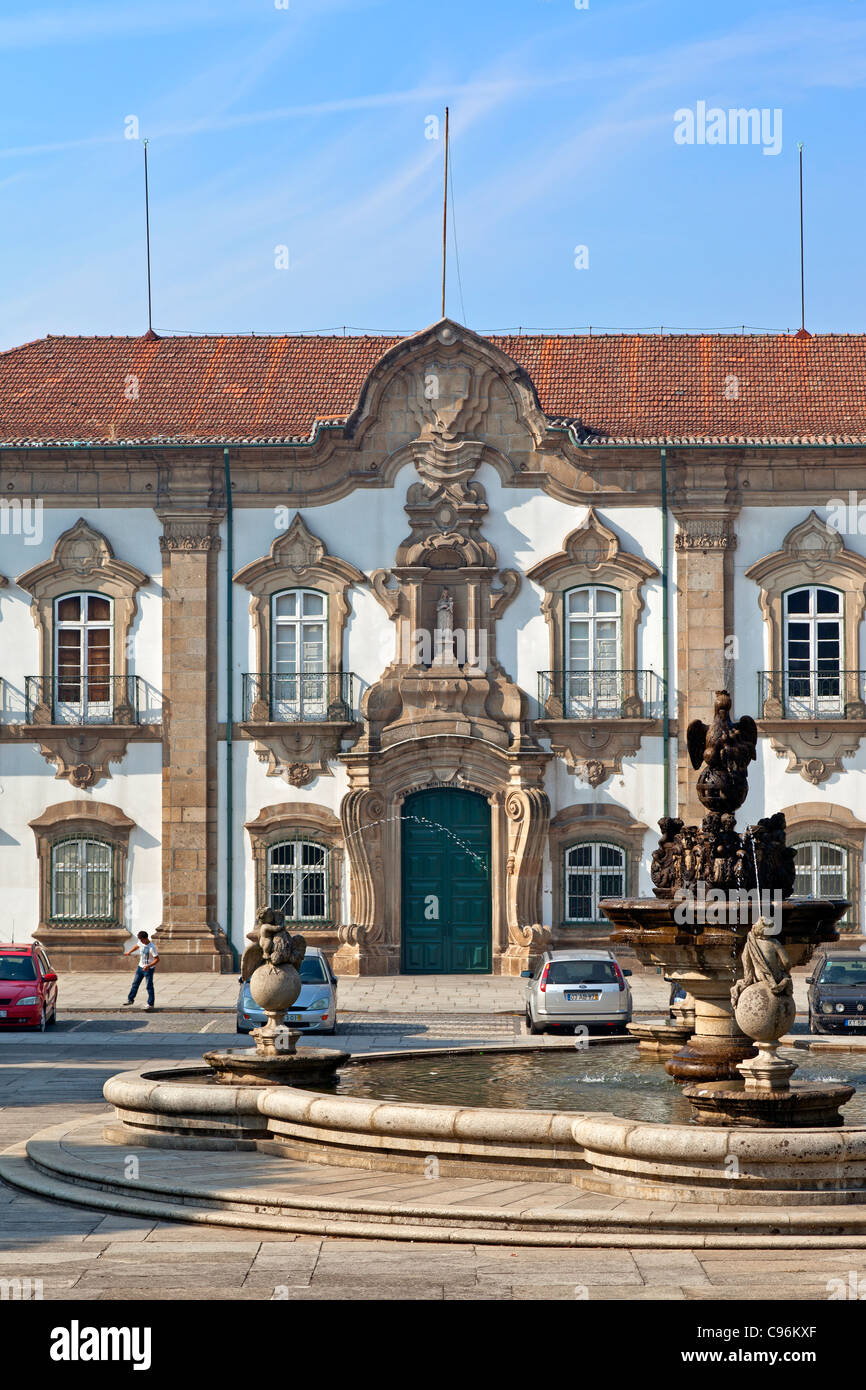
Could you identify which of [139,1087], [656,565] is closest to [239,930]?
[656,565]

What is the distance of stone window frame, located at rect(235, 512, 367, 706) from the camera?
3794 cm

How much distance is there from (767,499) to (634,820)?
676cm

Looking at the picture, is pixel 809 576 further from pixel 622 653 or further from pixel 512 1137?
pixel 512 1137

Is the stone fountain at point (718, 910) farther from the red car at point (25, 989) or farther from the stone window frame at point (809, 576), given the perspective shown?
the stone window frame at point (809, 576)

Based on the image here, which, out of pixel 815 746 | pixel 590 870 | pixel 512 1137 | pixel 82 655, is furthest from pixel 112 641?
pixel 512 1137

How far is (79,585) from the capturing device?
38.2m

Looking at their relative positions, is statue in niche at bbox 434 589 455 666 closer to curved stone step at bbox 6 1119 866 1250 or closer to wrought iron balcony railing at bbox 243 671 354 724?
wrought iron balcony railing at bbox 243 671 354 724

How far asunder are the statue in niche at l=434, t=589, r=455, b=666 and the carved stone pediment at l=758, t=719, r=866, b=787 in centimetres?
619

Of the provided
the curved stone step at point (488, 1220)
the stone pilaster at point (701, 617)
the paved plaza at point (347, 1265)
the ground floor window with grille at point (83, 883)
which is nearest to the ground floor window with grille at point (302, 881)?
the ground floor window with grille at point (83, 883)

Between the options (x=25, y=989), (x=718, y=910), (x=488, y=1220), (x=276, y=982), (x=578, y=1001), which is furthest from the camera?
(x=25, y=989)

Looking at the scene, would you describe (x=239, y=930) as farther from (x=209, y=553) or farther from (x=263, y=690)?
(x=209, y=553)

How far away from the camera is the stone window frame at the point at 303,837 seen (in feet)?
123

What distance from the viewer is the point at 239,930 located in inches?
1481

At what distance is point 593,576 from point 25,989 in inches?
558
